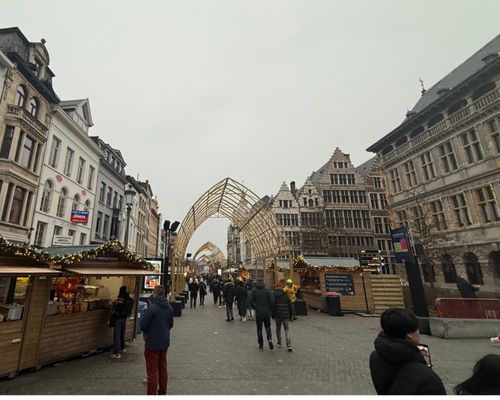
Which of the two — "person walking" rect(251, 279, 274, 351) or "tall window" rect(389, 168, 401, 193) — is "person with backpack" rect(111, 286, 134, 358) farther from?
"tall window" rect(389, 168, 401, 193)

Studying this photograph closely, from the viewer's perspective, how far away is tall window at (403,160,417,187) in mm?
29016

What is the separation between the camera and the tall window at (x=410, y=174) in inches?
1142

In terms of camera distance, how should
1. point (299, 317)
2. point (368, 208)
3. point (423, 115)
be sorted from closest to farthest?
1. point (299, 317)
2. point (423, 115)
3. point (368, 208)

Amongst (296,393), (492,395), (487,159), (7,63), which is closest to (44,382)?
(296,393)

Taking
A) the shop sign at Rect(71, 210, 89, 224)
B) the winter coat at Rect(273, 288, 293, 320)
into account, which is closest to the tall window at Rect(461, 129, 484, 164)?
the winter coat at Rect(273, 288, 293, 320)

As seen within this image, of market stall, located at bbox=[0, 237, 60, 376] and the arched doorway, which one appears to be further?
the arched doorway

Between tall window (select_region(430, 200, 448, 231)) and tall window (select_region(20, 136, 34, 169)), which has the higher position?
tall window (select_region(20, 136, 34, 169))

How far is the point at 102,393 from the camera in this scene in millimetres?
5074

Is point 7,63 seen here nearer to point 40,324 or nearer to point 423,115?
point 40,324

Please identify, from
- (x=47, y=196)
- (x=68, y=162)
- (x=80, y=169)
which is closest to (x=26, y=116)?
(x=68, y=162)

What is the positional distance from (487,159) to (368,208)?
22.1m

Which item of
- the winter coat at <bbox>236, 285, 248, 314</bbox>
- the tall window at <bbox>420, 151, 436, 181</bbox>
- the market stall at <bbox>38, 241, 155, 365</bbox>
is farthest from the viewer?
the tall window at <bbox>420, 151, 436, 181</bbox>

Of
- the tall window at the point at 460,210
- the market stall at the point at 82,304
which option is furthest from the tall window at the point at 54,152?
the tall window at the point at 460,210

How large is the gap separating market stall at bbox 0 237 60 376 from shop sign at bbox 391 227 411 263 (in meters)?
12.6
